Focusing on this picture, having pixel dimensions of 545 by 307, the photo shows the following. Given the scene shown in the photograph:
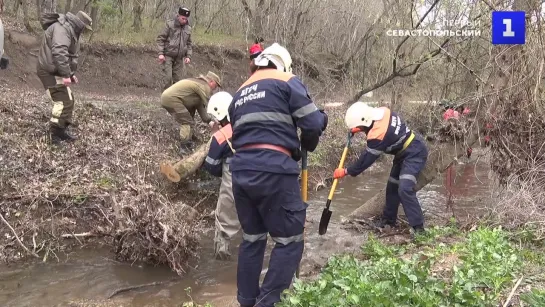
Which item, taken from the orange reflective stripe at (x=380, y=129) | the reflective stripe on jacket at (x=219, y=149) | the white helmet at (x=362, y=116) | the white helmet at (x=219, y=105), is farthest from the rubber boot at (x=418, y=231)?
the white helmet at (x=219, y=105)

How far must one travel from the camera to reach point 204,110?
26.3ft

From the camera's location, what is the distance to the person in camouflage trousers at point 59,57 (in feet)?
21.9

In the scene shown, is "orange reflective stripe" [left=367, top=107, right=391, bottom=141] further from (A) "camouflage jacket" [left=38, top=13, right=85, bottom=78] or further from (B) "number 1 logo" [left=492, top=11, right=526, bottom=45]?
(A) "camouflage jacket" [left=38, top=13, right=85, bottom=78]

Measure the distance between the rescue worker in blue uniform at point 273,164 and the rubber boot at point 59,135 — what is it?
14.1 ft

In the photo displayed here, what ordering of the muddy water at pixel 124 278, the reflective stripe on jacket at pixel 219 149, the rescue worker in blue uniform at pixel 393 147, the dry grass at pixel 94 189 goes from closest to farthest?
1. the muddy water at pixel 124 278
2. the reflective stripe on jacket at pixel 219 149
3. the dry grass at pixel 94 189
4. the rescue worker in blue uniform at pixel 393 147

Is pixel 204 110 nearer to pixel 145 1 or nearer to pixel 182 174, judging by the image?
pixel 182 174

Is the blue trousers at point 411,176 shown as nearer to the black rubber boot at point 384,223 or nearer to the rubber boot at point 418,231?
the rubber boot at point 418,231

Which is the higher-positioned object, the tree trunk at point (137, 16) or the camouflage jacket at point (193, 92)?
the tree trunk at point (137, 16)

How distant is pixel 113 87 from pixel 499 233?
1164cm

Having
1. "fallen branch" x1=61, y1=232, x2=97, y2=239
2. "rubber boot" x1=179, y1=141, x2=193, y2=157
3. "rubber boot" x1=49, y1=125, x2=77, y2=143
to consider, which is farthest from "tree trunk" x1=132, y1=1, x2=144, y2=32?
"fallen branch" x1=61, y1=232, x2=97, y2=239

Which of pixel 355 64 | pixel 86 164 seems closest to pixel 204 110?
pixel 86 164

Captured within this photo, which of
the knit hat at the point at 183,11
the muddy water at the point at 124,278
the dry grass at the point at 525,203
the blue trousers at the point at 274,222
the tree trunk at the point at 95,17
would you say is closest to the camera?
the blue trousers at the point at 274,222

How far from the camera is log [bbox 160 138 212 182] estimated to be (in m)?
6.63

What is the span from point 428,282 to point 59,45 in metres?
5.68
